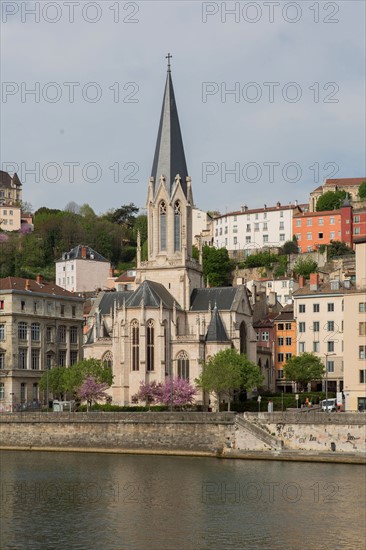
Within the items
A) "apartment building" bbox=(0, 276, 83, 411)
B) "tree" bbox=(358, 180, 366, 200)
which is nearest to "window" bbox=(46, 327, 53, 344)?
"apartment building" bbox=(0, 276, 83, 411)

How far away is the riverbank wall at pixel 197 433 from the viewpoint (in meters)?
76.3

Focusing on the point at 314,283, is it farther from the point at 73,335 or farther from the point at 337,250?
the point at 337,250

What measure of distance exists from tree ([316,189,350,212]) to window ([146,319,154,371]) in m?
69.8

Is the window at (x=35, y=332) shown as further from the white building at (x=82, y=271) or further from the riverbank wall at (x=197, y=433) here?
the white building at (x=82, y=271)

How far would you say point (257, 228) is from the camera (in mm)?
166625

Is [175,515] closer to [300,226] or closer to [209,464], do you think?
[209,464]

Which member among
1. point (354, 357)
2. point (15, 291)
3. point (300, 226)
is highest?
point (300, 226)

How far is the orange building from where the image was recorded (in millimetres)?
118938

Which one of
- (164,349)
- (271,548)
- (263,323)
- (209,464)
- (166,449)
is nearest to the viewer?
(271,548)

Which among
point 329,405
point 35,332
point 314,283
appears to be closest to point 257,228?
point 314,283

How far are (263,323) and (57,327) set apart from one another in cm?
2249

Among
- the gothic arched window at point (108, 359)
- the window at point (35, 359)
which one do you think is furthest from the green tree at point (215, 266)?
the gothic arched window at point (108, 359)

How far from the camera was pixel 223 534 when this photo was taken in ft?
169

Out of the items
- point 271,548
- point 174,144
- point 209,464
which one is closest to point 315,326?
point 174,144
